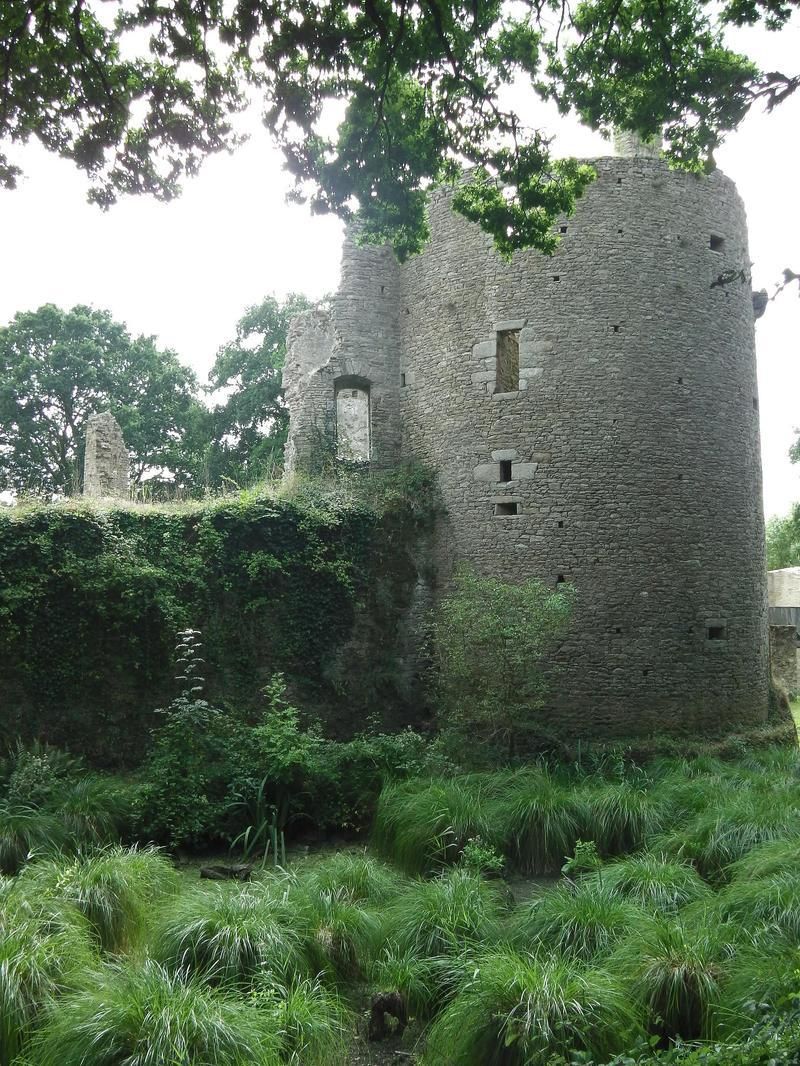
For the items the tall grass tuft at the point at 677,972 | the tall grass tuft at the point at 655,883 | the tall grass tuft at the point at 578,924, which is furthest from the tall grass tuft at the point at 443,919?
the tall grass tuft at the point at 677,972

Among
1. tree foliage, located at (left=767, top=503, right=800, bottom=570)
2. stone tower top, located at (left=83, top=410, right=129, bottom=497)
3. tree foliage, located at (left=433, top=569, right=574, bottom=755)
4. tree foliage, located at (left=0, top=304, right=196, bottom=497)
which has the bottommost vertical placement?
tree foliage, located at (left=433, top=569, right=574, bottom=755)

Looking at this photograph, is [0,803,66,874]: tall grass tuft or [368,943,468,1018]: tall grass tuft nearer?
[368,943,468,1018]: tall grass tuft

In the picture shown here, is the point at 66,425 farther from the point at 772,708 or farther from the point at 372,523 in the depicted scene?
the point at 772,708

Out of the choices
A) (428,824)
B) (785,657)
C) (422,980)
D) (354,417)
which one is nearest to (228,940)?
(422,980)

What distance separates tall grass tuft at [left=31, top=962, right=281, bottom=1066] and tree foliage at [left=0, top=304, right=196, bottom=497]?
21997mm

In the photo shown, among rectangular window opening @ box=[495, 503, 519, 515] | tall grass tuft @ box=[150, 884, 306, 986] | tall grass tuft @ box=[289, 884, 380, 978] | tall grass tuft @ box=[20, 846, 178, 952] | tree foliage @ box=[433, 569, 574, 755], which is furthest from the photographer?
rectangular window opening @ box=[495, 503, 519, 515]

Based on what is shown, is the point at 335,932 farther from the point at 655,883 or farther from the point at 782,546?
the point at 782,546

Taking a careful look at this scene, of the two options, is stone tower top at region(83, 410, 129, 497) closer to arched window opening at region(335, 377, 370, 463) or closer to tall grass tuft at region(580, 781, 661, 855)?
arched window opening at region(335, 377, 370, 463)

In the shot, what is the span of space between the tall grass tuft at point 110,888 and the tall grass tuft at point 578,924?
2573mm

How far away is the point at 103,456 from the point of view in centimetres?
1540

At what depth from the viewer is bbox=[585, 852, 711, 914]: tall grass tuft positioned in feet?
18.4

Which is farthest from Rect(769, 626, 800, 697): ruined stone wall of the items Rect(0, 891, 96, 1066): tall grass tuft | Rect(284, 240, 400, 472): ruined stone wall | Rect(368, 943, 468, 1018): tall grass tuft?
Rect(0, 891, 96, 1066): tall grass tuft

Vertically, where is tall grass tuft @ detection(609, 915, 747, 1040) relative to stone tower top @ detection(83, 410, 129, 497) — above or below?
below

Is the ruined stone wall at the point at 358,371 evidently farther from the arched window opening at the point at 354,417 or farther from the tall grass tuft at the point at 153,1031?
the tall grass tuft at the point at 153,1031
